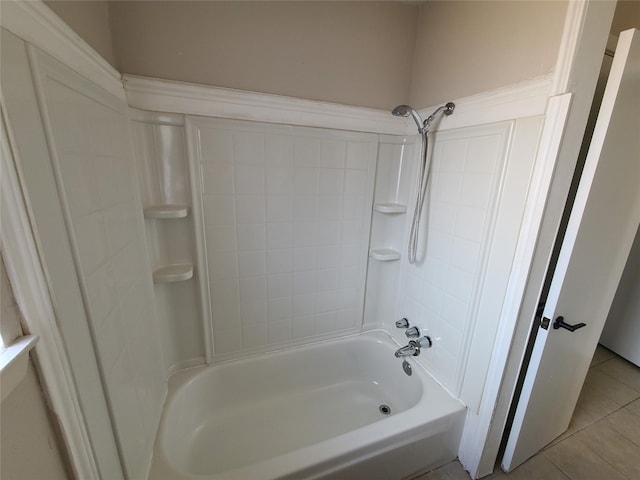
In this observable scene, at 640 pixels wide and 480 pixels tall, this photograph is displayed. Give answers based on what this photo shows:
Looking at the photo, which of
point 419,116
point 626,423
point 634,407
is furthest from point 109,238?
point 634,407

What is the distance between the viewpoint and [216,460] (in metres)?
1.31

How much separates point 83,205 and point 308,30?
1195mm

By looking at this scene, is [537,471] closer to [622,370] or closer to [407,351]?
[407,351]

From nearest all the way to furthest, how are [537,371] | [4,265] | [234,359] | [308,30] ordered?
[4,265]
[537,371]
[308,30]
[234,359]

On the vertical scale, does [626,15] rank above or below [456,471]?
above

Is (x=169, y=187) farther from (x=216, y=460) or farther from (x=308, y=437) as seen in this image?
(x=308, y=437)

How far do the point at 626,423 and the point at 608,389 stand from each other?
12.2 inches

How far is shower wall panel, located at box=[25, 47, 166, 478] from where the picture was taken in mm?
618

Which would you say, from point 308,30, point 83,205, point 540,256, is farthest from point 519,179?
point 83,205

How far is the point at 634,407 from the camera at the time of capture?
1733 mm

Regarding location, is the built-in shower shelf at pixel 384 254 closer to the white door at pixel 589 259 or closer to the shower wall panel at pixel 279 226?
the shower wall panel at pixel 279 226

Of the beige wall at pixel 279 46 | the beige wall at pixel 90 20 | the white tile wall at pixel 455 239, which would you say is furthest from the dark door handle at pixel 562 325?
the beige wall at pixel 90 20

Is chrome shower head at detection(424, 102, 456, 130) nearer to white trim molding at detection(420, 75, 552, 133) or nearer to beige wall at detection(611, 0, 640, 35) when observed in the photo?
white trim molding at detection(420, 75, 552, 133)

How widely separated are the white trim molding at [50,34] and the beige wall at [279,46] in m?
0.33
